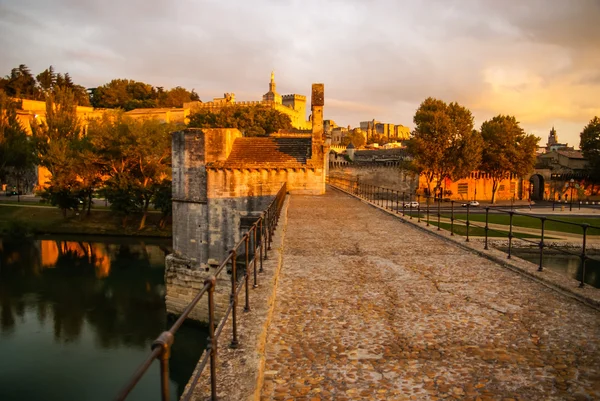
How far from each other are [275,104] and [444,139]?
3916 centimetres

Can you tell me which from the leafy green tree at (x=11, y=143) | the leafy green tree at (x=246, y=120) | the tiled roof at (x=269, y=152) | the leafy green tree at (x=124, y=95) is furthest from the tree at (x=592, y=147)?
the leafy green tree at (x=124, y=95)

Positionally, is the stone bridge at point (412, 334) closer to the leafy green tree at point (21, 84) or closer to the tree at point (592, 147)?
the tree at point (592, 147)

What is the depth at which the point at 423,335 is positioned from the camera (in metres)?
4.88

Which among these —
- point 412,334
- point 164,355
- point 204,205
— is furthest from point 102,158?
point 164,355

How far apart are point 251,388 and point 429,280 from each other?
4.45m

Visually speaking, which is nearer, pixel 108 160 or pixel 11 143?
pixel 108 160

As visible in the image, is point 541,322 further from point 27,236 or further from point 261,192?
point 27,236

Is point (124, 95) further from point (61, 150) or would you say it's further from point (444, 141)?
point (444, 141)

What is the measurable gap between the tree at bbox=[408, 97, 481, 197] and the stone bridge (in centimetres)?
3768

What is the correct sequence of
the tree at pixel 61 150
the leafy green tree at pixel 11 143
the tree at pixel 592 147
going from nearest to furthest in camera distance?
the tree at pixel 61 150
the leafy green tree at pixel 11 143
the tree at pixel 592 147

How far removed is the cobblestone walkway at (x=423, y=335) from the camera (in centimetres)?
379

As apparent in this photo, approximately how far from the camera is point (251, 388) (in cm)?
352

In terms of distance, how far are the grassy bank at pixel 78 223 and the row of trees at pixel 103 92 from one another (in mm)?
40179

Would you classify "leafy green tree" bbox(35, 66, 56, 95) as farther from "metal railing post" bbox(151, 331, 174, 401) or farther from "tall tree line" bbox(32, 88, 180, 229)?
"metal railing post" bbox(151, 331, 174, 401)
